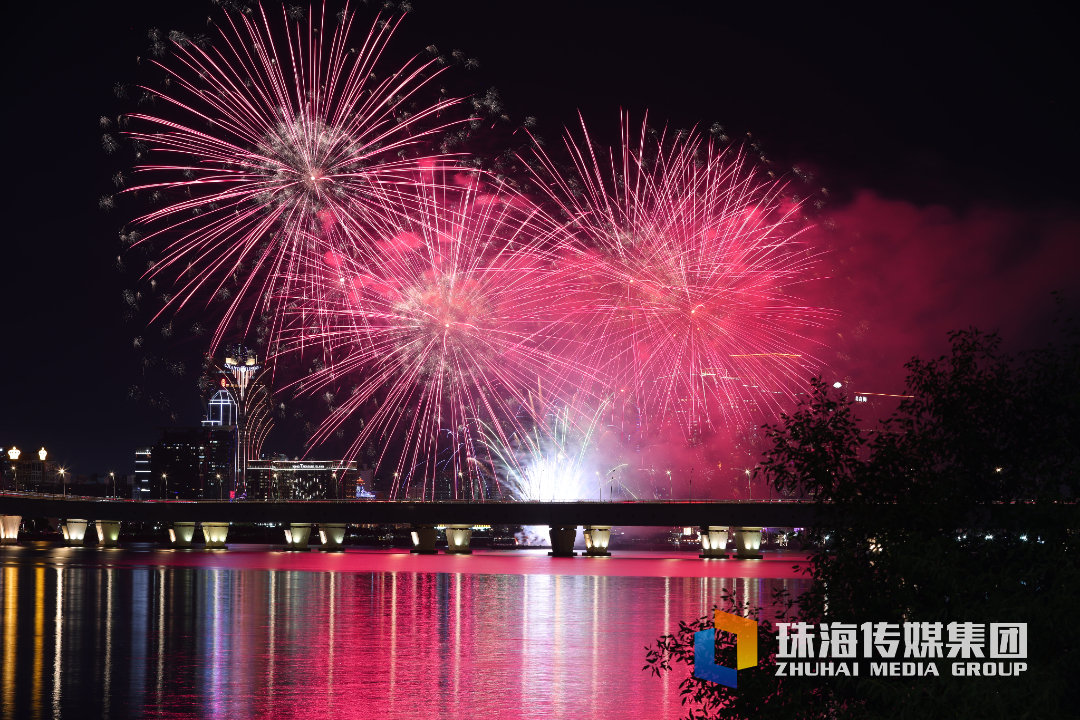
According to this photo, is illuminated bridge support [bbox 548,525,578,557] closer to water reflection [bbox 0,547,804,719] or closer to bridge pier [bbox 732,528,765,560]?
bridge pier [bbox 732,528,765,560]

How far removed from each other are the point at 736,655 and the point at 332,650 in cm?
2595

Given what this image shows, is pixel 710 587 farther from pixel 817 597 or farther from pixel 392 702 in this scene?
pixel 817 597

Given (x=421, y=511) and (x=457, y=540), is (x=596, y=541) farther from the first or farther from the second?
(x=421, y=511)

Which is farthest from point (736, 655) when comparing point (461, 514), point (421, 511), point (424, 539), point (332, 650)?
point (424, 539)

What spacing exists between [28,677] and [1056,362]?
99.0ft

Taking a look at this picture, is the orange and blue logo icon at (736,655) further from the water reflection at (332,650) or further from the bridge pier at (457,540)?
the bridge pier at (457,540)

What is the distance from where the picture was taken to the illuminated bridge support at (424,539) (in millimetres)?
197375

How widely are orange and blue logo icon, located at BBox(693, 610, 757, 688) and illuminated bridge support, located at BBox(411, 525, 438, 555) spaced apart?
17824 cm

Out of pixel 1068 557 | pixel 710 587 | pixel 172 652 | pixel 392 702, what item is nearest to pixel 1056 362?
pixel 1068 557

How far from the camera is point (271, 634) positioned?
4803 cm

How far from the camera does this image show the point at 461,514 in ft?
587

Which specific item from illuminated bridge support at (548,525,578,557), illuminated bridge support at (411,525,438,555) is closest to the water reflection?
illuminated bridge support at (548,525,578,557)

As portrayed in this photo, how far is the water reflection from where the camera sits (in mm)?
30594

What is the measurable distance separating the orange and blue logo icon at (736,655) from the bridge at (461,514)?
131211 mm
